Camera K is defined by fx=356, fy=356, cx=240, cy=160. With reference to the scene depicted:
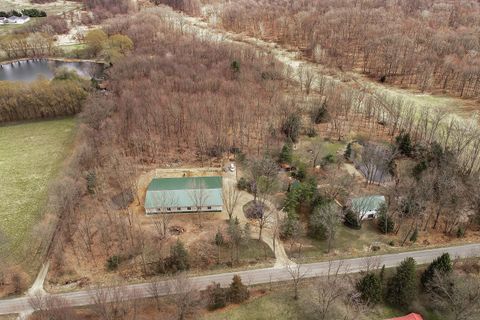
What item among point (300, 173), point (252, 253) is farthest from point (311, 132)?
point (252, 253)

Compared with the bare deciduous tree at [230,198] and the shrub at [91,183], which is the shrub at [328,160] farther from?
the shrub at [91,183]

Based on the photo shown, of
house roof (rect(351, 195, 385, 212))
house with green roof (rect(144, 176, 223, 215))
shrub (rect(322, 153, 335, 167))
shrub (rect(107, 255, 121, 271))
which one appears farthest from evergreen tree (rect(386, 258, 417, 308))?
shrub (rect(107, 255, 121, 271))

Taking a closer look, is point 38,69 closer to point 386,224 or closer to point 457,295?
point 386,224

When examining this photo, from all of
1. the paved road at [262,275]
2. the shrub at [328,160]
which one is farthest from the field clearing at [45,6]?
the paved road at [262,275]

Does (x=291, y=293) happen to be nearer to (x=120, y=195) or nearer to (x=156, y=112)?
(x=120, y=195)

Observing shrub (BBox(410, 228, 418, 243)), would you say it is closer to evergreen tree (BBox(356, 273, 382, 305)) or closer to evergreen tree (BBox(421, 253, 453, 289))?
evergreen tree (BBox(421, 253, 453, 289))

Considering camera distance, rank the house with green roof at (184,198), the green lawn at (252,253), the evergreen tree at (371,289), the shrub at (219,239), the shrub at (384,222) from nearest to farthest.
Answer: the evergreen tree at (371,289), the green lawn at (252,253), the shrub at (219,239), the shrub at (384,222), the house with green roof at (184,198)

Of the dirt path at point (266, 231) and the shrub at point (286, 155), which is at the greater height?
the shrub at point (286, 155)

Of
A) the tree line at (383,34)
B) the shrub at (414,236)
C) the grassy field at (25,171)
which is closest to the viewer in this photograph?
the shrub at (414,236)
